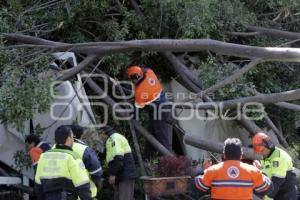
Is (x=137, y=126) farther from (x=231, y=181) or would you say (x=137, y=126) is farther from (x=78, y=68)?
(x=231, y=181)

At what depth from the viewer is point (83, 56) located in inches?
416

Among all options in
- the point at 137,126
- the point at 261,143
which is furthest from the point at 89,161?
the point at 137,126

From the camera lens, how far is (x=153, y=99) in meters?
10.2

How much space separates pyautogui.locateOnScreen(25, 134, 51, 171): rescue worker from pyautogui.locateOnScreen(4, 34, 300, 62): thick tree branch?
58.0 inches

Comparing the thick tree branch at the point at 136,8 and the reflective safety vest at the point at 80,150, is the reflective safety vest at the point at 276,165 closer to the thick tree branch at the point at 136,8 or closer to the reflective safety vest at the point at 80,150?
the reflective safety vest at the point at 80,150

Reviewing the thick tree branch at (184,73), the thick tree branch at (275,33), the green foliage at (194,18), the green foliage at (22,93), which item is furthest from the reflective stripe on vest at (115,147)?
the thick tree branch at (275,33)

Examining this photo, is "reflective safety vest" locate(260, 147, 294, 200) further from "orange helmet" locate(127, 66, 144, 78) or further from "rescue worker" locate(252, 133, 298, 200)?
"orange helmet" locate(127, 66, 144, 78)

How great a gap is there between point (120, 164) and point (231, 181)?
2815 mm

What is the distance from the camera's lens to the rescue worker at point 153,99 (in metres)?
10.1

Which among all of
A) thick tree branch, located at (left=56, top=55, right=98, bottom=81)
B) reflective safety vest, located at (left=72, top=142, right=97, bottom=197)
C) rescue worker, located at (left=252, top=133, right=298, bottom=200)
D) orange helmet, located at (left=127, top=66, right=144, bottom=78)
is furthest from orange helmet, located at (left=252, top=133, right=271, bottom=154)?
thick tree branch, located at (left=56, top=55, right=98, bottom=81)

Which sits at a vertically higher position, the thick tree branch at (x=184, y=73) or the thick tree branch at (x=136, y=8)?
the thick tree branch at (x=136, y=8)

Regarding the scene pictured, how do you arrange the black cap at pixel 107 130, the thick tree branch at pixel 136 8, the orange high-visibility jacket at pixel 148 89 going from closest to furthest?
1. the black cap at pixel 107 130
2. the orange high-visibility jacket at pixel 148 89
3. the thick tree branch at pixel 136 8

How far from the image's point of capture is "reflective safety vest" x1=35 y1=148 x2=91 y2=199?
22.5ft

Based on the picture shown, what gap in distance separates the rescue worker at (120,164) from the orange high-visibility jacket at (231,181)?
2.55 m
